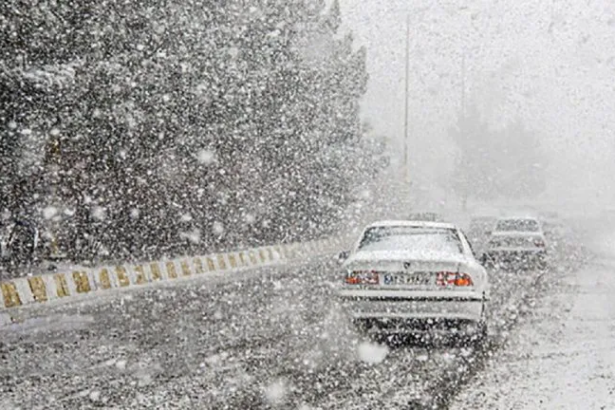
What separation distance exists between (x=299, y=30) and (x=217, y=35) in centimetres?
937

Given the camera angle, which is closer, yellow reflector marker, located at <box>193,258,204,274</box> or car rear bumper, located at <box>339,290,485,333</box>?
car rear bumper, located at <box>339,290,485,333</box>

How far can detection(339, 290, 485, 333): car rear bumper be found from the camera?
10.7m

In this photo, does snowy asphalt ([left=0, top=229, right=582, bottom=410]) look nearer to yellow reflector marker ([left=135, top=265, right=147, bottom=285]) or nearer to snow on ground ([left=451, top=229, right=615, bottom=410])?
snow on ground ([left=451, top=229, right=615, bottom=410])

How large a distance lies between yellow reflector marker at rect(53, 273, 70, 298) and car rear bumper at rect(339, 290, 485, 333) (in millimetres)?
8596

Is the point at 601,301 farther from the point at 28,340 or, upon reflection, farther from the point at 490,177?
the point at 490,177

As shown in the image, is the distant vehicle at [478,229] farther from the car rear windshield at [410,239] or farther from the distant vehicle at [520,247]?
the car rear windshield at [410,239]

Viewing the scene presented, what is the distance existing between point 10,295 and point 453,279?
833cm

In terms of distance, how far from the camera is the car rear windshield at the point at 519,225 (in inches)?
1144

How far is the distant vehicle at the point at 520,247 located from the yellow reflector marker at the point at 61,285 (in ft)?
43.2

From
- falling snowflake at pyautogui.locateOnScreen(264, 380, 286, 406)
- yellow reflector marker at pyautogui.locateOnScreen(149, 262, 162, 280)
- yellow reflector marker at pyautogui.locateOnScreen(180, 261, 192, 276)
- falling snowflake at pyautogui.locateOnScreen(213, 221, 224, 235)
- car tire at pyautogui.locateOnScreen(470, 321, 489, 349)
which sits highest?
falling snowflake at pyautogui.locateOnScreen(264, 380, 286, 406)

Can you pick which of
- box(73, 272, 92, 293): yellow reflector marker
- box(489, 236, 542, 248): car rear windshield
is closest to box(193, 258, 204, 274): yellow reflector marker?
box(73, 272, 92, 293): yellow reflector marker

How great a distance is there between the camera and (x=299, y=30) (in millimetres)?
41656

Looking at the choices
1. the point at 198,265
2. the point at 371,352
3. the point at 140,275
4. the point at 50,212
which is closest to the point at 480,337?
the point at 371,352

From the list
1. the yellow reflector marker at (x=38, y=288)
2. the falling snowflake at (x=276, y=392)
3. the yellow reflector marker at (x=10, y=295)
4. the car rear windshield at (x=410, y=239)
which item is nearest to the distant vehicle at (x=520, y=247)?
the yellow reflector marker at (x=38, y=288)
